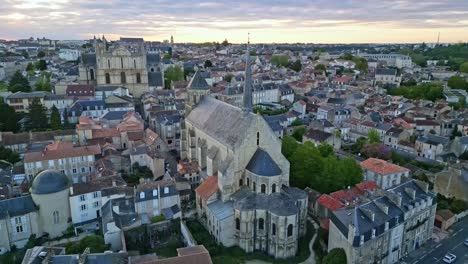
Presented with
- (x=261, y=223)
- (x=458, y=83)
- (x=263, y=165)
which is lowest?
(x=261, y=223)

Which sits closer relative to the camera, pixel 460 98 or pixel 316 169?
pixel 316 169

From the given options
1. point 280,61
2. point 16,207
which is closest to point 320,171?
point 16,207

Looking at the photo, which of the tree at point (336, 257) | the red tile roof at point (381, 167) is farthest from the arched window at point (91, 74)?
the tree at point (336, 257)

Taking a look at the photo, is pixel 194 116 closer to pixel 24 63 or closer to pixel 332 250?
pixel 332 250

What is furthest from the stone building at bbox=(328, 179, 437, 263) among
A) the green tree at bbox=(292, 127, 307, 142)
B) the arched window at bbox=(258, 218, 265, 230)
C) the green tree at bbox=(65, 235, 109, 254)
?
the green tree at bbox=(292, 127, 307, 142)

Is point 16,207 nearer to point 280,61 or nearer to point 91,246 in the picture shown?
point 91,246

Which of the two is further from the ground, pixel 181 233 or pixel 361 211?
pixel 361 211

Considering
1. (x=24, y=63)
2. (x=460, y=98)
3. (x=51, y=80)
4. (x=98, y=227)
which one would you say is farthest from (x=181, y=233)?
(x=24, y=63)
